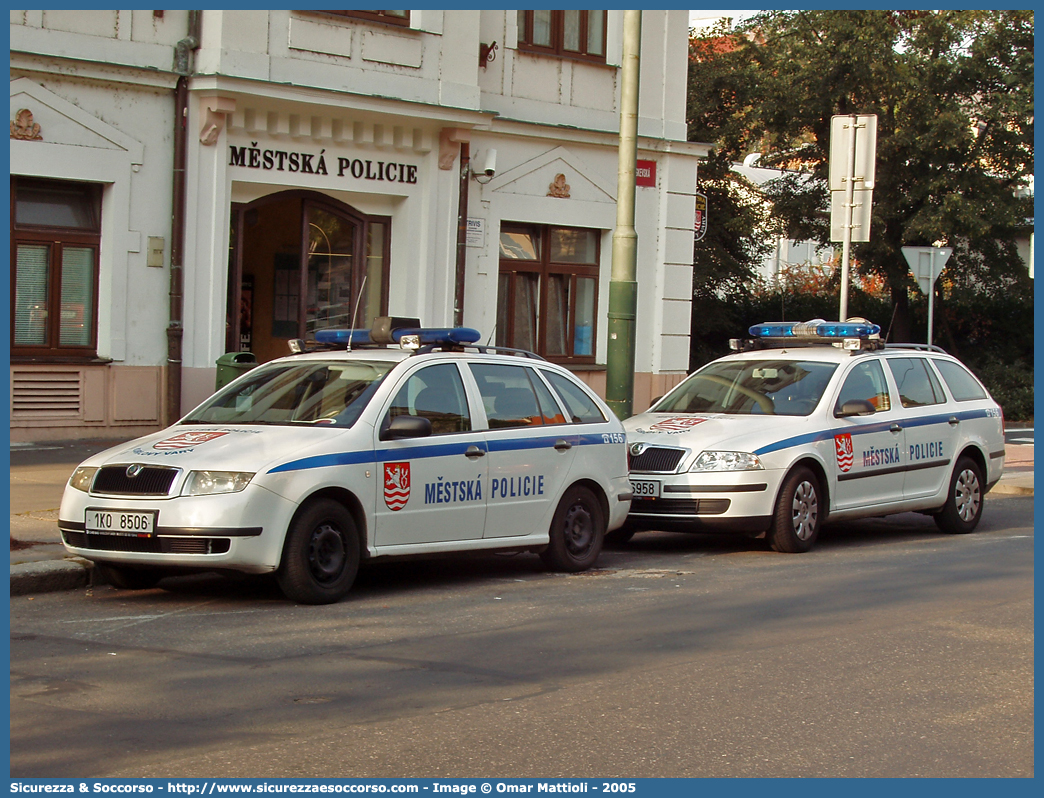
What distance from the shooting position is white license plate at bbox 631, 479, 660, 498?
1105 centimetres

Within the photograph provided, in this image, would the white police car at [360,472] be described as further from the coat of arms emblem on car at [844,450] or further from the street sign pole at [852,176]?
the street sign pole at [852,176]

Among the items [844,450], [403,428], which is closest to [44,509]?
[403,428]

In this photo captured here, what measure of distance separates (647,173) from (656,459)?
10.4 meters

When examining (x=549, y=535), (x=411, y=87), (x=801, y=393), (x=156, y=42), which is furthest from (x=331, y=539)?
(x=411, y=87)

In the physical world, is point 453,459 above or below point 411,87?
below

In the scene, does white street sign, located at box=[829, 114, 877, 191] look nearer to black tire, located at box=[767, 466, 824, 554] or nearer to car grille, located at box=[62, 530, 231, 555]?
black tire, located at box=[767, 466, 824, 554]

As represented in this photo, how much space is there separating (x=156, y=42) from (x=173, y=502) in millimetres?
9441

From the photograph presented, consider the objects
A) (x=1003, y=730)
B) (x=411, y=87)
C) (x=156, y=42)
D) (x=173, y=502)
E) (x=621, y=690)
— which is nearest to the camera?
(x=1003, y=730)

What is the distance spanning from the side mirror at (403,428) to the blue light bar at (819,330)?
4996 millimetres

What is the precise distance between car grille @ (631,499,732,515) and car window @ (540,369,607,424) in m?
1.00

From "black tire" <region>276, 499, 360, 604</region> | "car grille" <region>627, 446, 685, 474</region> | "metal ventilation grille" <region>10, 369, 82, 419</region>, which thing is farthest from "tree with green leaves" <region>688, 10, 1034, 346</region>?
"black tire" <region>276, 499, 360, 604</region>

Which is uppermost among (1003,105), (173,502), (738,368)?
(1003,105)

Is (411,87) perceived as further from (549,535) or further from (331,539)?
(331,539)

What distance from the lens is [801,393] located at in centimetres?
1184
